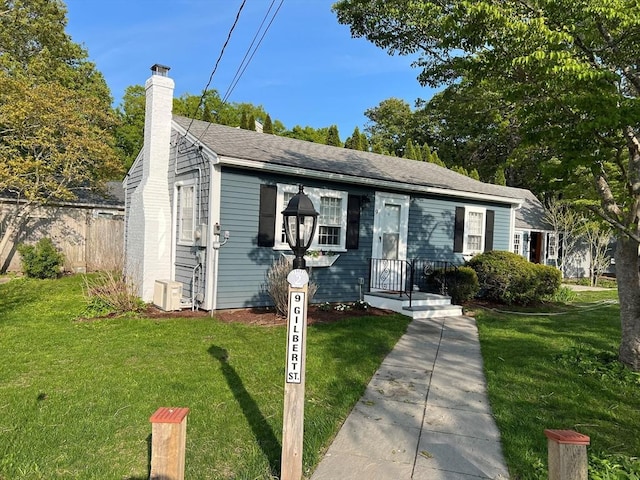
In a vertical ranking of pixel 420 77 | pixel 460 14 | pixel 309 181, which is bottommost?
pixel 309 181

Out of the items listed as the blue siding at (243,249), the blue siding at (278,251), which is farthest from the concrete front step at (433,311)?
the blue siding at (243,249)

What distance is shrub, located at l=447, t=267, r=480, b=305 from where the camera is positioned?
412 inches

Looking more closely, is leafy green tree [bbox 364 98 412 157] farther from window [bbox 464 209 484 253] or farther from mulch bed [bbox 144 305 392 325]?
mulch bed [bbox 144 305 392 325]

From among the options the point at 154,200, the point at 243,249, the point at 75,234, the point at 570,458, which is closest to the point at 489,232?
the point at 243,249

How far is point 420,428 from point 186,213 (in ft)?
24.8

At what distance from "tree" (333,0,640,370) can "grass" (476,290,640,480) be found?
Answer: 2.52 feet

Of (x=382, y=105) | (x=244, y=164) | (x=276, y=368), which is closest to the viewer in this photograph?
(x=276, y=368)

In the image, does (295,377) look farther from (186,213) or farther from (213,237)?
(186,213)

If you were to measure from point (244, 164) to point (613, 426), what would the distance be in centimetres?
704

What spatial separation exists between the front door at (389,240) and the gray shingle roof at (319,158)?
53 centimetres

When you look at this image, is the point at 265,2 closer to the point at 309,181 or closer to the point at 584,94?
the point at 584,94

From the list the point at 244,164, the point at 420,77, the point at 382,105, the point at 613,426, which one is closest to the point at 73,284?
the point at 244,164

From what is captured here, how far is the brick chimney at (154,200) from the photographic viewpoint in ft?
31.8

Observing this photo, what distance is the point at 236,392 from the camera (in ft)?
14.8
